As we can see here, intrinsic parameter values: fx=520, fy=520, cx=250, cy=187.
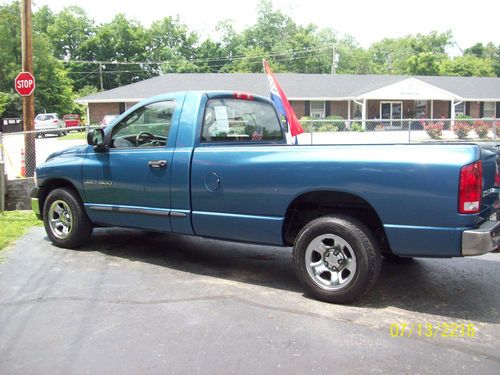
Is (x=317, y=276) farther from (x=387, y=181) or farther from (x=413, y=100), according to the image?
(x=413, y=100)

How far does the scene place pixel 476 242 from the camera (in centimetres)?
397

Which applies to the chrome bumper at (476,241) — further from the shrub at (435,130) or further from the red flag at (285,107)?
the shrub at (435,130)

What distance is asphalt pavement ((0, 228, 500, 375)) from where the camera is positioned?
3539mm

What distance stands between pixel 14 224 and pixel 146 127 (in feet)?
11.8

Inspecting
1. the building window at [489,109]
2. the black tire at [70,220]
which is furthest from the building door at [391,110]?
the black tire at [70,220]

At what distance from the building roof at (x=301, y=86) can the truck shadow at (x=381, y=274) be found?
33.3m

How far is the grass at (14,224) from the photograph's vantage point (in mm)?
7254

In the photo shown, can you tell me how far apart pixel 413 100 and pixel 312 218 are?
39.4 m

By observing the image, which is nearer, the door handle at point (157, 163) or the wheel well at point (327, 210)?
the wheel well at point (327, 210)

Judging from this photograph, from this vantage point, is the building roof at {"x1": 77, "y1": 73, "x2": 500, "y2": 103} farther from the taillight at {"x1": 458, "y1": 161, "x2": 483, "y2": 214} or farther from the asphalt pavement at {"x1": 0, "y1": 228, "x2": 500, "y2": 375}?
the taillight at {"x1": 458, "y1": 161, "x2": 483, "y2": 214}

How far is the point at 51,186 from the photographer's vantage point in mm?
6824

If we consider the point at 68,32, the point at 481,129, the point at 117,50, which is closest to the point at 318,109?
the point at 481,129

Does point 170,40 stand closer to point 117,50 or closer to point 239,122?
point 117,50

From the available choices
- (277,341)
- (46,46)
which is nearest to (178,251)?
(277,341)
